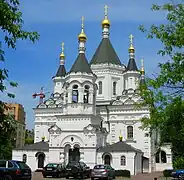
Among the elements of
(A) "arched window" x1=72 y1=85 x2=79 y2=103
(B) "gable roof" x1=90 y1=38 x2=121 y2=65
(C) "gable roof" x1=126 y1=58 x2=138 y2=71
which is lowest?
(A) "arched window" x1=72 y1=85 x2=79 y2=103

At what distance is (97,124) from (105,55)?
14035 millimetres

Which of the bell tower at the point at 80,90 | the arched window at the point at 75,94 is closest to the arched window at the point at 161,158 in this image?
the bell tower at the point at 80,90

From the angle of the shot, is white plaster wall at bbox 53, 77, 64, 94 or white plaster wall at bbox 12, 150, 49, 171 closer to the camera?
white plaster wall at bbox 12, 150, 49, 171

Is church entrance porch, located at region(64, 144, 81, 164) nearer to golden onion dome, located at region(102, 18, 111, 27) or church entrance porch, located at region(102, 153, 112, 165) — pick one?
church entrance porch, located at region(102, 153, 112, 165)

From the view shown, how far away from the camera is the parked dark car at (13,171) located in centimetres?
1781

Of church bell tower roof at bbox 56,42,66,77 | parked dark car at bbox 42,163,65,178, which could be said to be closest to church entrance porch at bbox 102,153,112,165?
parked dark car at bbox 42,163,65,178

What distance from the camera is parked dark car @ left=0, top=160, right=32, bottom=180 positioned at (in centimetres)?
1781

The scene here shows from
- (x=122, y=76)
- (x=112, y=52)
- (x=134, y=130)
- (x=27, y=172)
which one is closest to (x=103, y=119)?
(x=134, y=130)

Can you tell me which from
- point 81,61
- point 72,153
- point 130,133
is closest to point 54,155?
point 72,153

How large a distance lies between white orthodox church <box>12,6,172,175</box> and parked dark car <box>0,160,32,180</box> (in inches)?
799

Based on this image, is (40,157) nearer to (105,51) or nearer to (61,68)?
(61,68)

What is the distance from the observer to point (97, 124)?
42.8 metres

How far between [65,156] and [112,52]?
20.3 m

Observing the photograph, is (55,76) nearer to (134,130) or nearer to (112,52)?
(112,52)
